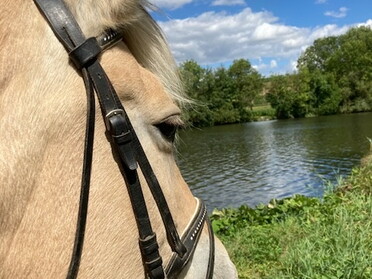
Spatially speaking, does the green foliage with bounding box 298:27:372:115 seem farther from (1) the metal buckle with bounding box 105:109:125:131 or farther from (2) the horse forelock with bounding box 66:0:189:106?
(1) the metal buckle with bounding box 105:109:125:131

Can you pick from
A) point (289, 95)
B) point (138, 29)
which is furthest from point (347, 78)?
point (138, 29)

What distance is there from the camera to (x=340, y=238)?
500 cm

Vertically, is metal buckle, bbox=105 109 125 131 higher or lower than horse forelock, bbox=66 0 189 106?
lower

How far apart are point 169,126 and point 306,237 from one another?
488 cm

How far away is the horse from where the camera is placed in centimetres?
106

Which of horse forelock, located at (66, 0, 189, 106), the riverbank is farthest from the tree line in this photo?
horse forelock, located at (66, 0, 189, 106)

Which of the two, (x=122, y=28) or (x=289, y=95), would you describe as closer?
(x=122, y=28)

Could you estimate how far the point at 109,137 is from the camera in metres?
1.15

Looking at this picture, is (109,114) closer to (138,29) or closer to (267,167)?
(138,29)

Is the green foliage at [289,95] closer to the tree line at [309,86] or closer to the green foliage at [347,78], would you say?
the tree line at [309,86]

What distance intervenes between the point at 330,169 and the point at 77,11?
63.3ft

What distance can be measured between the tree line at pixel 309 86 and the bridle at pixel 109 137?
6022 cm

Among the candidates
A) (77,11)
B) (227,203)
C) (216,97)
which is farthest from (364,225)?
(216,97)

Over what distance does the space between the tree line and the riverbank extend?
2078 inches
